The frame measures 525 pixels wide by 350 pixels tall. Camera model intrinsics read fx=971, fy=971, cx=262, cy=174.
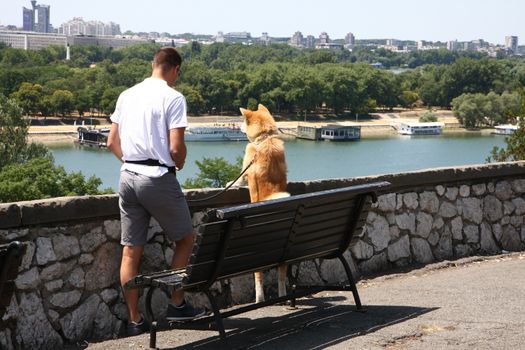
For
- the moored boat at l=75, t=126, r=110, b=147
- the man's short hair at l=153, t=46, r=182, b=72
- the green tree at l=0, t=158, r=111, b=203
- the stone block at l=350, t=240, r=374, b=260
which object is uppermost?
the man's short hair at l=153, t=46, r=182, b=72

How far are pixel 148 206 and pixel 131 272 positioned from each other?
0.38 m

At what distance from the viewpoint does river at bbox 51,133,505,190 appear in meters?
64.8

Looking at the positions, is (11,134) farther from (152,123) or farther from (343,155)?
(152,123)

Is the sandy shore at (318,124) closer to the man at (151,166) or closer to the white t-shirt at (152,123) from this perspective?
the man at (151,166)

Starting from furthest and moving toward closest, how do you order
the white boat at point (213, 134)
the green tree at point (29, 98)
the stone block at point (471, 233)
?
1. the green tree at point (29, 98)
2. the white boat at point (213, 134)
3. the stone block at point (471, 233)

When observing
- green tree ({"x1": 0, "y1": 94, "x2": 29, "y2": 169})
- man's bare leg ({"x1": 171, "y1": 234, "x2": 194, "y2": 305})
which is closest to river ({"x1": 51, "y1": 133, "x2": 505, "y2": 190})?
green tree ({"x1": 0, "y1": 94, "x2": 29, "y2": 169})

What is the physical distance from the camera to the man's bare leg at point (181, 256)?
5.11 m

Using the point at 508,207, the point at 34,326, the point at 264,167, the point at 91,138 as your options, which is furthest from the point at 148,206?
the point at 91,138

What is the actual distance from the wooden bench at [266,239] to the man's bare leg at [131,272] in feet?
0.43

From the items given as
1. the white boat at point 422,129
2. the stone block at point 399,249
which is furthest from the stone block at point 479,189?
the white boat at point 422,129

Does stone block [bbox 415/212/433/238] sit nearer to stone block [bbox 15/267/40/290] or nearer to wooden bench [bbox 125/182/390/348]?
wooden bench [bbox 125/182/390/348]

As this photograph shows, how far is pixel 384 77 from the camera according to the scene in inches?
5423

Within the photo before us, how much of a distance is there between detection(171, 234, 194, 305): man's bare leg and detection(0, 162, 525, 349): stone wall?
39 centimetres

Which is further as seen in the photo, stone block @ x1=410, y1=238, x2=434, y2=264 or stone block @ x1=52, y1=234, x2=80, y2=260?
stone block @ x1=410, y1=238, x2=434, y2=264
